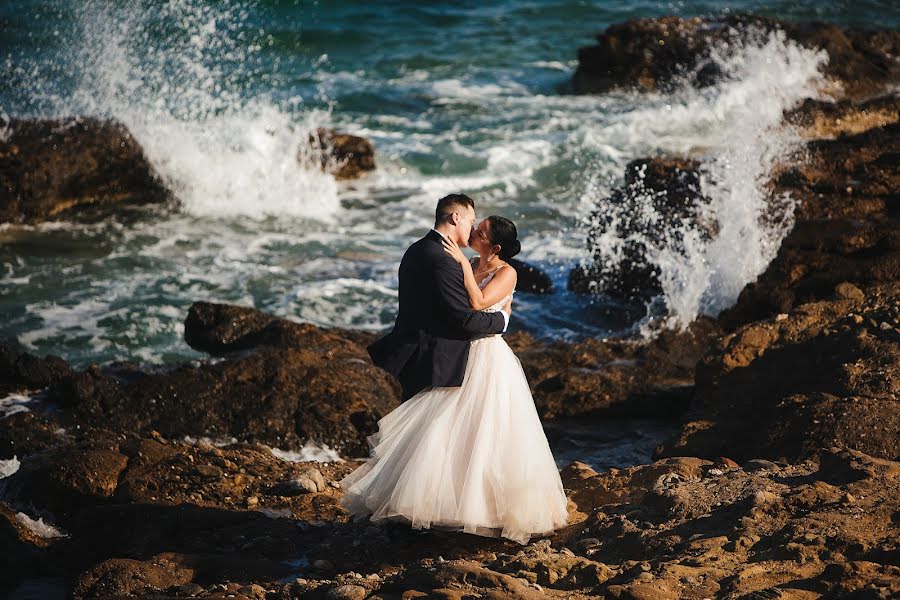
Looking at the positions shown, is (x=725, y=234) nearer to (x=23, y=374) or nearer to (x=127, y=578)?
(x=23, y=374)

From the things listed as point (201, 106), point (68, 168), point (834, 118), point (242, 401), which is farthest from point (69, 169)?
point (834, 118)

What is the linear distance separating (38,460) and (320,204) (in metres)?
9.33

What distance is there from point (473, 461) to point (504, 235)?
1133 mm

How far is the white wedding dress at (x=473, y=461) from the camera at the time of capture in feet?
17.5

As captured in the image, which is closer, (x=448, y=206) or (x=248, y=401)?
(x=448, y=206)

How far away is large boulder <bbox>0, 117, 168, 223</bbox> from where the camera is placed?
14.4 metres

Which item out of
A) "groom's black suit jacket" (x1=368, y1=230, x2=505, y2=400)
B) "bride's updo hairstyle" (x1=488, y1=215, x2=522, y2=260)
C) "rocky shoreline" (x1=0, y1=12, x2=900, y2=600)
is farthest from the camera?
"bride's updo hairstyle" (x1=488, y1=215, x2=522, y2=260)

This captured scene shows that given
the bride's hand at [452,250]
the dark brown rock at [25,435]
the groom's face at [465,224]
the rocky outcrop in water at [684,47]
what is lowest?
the dark brown rock at [25,435]

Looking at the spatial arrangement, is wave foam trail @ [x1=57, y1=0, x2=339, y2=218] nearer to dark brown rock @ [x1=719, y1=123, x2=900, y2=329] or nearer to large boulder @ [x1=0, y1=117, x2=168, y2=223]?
large boulder @ [x1=0, y1=117, x2=168, y2=223]

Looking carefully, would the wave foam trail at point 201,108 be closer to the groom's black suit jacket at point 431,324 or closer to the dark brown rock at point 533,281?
the dark brown rock at point 533,281

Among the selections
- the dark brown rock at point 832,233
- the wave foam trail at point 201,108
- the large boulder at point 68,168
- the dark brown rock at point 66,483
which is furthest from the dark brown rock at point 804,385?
the large boulder at point 68,168

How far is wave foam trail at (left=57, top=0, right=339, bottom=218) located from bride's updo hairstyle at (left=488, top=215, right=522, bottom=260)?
32.4ft

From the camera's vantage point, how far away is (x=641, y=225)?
1105 cm

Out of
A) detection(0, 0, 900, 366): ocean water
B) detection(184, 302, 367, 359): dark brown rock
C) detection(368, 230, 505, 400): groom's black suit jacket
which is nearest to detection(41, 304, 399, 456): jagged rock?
detection(184, 302, 367, 359): dark brown rock
